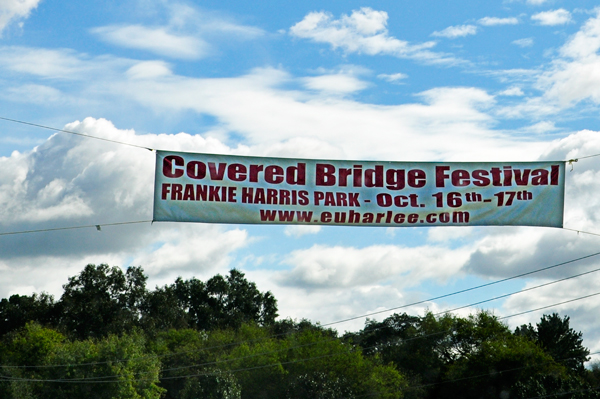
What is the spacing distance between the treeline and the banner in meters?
35.9

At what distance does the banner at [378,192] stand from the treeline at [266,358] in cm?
3594

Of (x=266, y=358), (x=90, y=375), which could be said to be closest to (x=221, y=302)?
(x=266, y=358)

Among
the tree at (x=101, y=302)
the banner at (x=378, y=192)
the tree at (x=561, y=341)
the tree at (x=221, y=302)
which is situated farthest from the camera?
the tree at (x=221, y=302)

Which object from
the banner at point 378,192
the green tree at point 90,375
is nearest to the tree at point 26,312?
the green tree at point 90,375

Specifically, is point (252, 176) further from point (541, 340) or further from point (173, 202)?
point (541, 340)

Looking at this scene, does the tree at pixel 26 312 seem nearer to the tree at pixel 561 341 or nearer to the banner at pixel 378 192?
the tree at pixel 561 341

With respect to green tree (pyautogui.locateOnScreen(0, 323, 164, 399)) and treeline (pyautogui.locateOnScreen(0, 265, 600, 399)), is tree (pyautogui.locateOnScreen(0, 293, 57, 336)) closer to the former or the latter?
treeline (pyautogui.locateOnScreen(0, 265, 600, 399))

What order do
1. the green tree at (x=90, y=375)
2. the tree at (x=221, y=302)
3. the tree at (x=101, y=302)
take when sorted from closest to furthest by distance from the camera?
the green tree at (x=90, y=375)
the tree at (x=101, y=302)
the tree at (x=221, y=302)

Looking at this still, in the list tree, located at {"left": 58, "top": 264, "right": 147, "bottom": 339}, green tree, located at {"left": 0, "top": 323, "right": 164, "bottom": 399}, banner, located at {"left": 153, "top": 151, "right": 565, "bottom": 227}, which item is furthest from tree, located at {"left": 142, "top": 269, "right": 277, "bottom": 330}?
banner, located at {"left": 153, "top": 151, "right": 565, "bottom": 227}

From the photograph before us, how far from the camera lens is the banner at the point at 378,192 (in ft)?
49.4

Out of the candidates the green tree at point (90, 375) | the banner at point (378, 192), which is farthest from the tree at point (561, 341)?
the banner at point (378, 192)

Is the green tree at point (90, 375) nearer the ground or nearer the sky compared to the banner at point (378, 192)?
nearer the ground

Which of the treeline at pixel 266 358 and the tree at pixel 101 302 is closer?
the treeline at pixel 266 358

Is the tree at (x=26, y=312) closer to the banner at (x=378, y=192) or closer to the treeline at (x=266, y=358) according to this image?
the treeline at (x=266, y=358)
